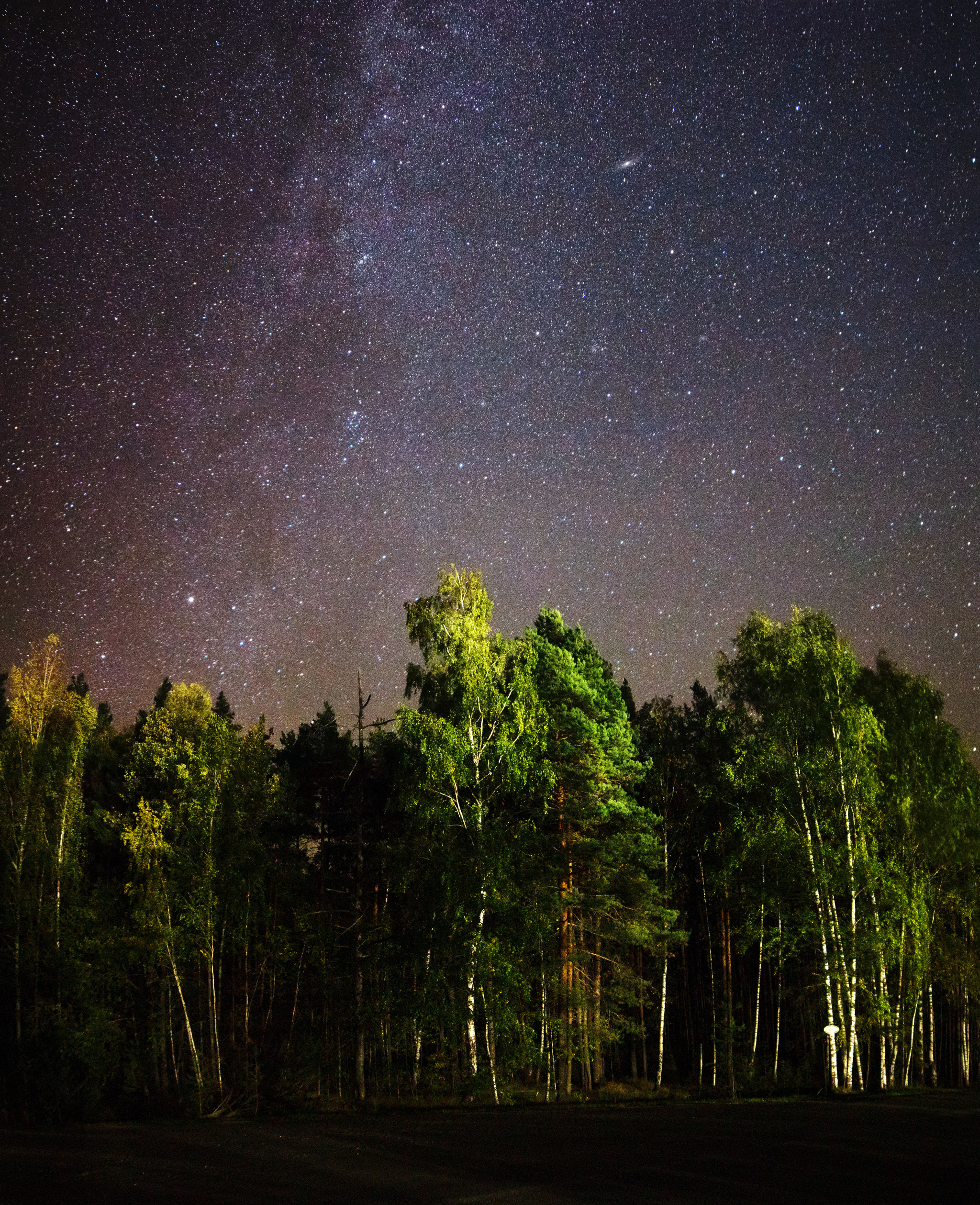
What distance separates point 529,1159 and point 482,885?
1056 centimetres

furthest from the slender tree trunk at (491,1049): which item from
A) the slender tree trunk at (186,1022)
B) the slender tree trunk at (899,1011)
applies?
the slender tree trunk at (899,1011)

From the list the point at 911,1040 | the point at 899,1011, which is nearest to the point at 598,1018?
the point at 899,1011

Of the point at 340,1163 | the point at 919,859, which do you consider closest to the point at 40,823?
the point at 340,1163

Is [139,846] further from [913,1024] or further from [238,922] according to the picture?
[913,1024]

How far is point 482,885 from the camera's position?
21.8 m

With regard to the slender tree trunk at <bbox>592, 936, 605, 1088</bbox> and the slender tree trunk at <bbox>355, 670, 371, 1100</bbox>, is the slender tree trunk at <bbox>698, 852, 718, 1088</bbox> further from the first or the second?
the slender tree trunk at <bbox>355, 670, 371, 1100</bbox>

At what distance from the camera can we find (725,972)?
101ft

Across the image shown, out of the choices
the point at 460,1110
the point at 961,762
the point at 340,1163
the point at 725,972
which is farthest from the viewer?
the point at 725,972

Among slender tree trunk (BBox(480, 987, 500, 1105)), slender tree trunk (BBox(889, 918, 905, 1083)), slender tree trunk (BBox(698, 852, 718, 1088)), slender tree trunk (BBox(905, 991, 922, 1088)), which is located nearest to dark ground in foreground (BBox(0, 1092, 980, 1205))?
slender tree trunk (BBox(480, 987, 500, 1105))

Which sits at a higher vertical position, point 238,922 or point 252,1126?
point 238,922

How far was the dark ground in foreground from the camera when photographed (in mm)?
8867

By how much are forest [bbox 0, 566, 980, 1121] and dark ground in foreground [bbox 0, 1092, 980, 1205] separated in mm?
4543

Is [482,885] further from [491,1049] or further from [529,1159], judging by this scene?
[529,1159]

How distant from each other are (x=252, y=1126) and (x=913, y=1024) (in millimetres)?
17781
